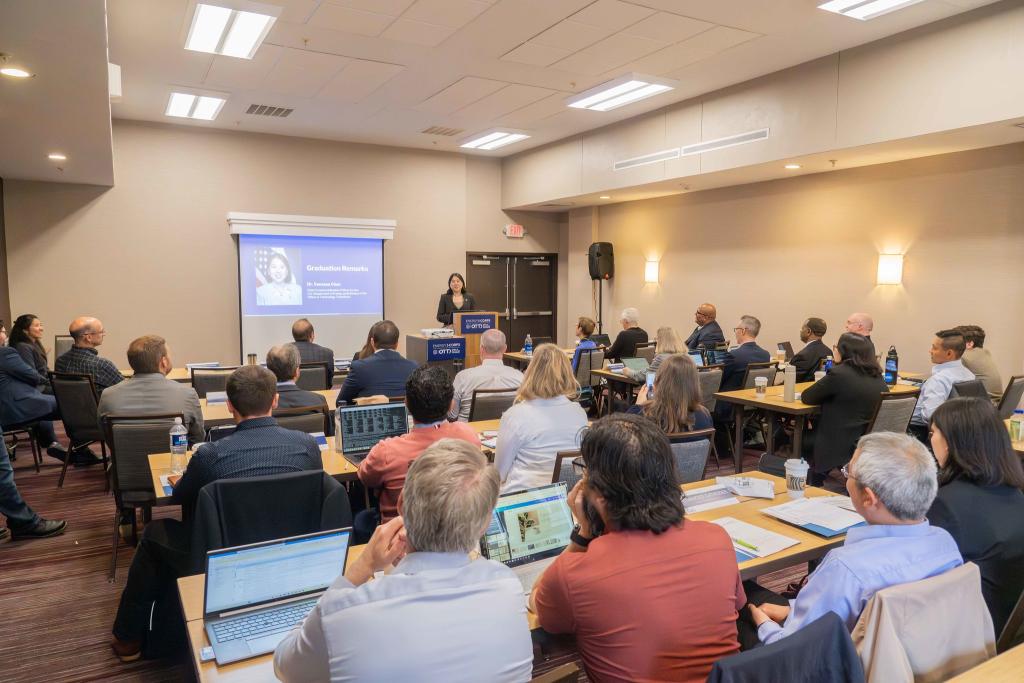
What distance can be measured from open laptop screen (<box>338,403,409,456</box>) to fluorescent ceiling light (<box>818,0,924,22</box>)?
4.42m

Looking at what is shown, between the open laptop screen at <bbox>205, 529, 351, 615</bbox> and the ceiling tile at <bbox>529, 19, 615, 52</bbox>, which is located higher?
the ceiling tile at <bbox>529, 19, 615, 52</bbox>

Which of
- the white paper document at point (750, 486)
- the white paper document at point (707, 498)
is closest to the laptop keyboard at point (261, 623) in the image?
the white paper document at point (707, 498)

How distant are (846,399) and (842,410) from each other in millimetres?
95

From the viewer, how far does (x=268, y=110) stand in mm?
8102

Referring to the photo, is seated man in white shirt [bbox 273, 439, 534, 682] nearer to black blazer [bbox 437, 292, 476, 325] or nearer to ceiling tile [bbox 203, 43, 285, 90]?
ceiling tile [bbox 203, 43, 285, 90]

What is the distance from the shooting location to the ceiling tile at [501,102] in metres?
7.23

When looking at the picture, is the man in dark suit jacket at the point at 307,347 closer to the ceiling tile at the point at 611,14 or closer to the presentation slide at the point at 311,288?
the ceiling tile at the point at 611,14

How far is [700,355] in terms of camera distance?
272 inches

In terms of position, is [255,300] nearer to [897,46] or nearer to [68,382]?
[68,382]

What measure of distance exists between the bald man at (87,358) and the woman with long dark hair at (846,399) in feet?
18.2

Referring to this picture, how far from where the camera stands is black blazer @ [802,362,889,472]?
456 centimetres

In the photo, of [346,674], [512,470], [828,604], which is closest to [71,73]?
[512,470]

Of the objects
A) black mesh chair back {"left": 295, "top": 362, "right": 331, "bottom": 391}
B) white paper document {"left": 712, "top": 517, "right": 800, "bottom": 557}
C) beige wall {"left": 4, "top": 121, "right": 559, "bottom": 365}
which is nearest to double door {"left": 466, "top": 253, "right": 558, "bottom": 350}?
beige wall {"left": 4, "top": 121, "right": 559, "bottom": 365}

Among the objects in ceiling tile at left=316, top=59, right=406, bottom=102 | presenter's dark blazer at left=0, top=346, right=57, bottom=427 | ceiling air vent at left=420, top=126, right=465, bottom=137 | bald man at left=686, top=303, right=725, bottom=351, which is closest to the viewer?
presenter's dark blazer at left=0, top=346, right=57, bottom=427
